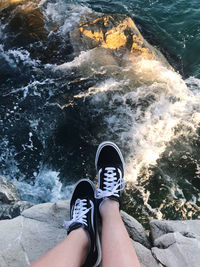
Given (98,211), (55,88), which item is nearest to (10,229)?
(98,211)

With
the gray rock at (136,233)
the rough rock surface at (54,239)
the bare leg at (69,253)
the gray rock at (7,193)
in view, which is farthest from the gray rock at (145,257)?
the gray rock at (7,193)

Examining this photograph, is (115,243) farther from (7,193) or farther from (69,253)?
(7,193)

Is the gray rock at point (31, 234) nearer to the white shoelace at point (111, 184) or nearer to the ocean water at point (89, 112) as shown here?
the white shoelace at point (111, 184)

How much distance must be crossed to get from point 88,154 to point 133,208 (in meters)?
1.10

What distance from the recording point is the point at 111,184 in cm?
312

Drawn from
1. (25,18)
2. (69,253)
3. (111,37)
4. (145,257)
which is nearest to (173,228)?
(145,257)

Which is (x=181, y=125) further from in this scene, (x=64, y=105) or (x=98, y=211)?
(x=98, y=211)

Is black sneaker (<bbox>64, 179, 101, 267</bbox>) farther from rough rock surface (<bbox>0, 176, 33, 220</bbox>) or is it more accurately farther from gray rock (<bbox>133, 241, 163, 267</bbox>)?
rough rock surface (<bbox>0, 176, 33, 220</bbox>)

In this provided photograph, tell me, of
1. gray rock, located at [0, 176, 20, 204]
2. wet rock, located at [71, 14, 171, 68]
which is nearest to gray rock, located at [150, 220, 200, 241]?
gray rock, located at [0, 176, 20, 204]

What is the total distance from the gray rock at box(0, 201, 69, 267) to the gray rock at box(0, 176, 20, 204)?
1.91ft

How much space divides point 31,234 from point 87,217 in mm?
585

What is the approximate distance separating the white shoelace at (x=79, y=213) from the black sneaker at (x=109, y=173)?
170 millimetres

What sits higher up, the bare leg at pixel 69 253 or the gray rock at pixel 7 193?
the gray rock at pixel 7 193

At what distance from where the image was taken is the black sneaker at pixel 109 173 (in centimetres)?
299
